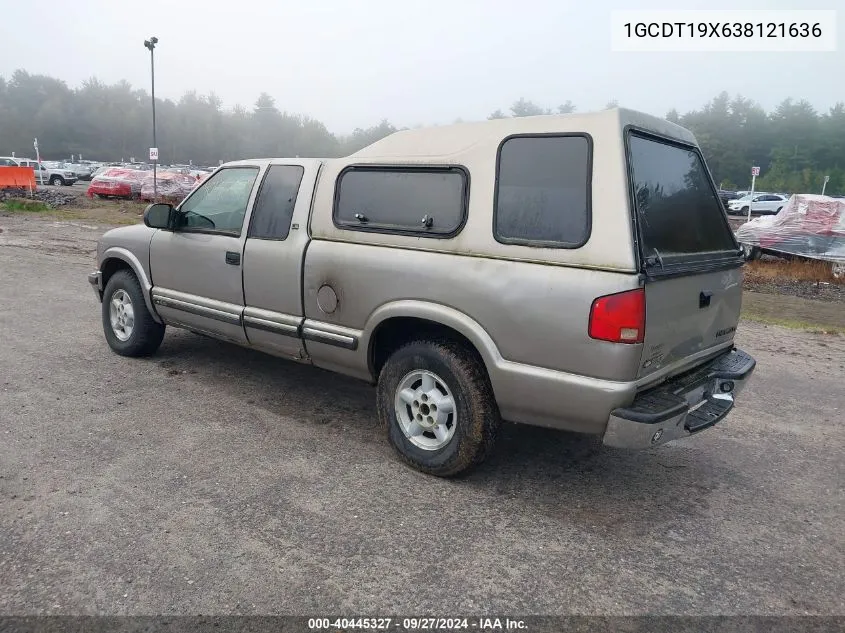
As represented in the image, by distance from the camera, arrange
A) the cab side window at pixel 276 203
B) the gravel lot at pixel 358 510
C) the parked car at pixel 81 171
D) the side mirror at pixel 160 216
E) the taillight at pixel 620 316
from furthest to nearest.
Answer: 1. the parked car at pixel 81 171
2. the side mirror at pixel 160 216
3. the cab side window at pixel 276 203
4. the taillight at pixel 620 316
5. the gravel lot at pixel 358 510

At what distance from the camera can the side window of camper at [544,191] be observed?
10.3 feet

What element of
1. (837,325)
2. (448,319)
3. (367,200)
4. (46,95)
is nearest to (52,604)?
(448,319)

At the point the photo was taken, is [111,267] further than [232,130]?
No

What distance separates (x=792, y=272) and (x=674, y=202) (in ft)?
38.0

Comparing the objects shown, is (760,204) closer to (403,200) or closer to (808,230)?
(808,230)

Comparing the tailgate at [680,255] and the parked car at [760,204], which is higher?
the parked car at [760,204]

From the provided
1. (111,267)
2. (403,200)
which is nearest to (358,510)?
(403,200)

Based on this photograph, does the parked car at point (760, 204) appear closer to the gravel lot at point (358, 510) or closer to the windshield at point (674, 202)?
the gravel lot at point (358, 510)

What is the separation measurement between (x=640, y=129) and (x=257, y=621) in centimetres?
297

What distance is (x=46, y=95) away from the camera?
335 ft

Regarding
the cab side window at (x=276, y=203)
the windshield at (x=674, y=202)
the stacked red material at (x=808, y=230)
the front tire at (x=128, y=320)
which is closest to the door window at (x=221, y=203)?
the cab side window at (x=276, y=203)

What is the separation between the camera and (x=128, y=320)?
18.5 ft

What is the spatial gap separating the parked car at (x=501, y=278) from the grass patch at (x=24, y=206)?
20.1m

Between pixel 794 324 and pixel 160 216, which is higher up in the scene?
pixel 160 216
